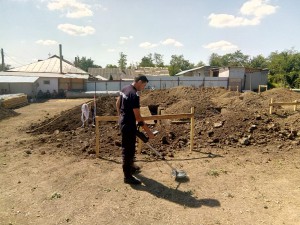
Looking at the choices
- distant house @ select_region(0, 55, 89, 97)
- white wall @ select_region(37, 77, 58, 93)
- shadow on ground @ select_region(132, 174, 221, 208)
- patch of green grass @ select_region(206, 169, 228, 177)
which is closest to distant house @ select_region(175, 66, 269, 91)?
distant house @ select_region(0, 55, 89, 97)

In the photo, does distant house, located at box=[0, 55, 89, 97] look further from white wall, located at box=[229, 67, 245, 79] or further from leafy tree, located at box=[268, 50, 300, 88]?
leafy tree, located at box=[268, 50, 300, 88]

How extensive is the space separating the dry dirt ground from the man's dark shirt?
1.33 metres

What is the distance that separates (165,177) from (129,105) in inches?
73.2

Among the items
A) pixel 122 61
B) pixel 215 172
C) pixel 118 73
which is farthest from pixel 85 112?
pixel 122 61

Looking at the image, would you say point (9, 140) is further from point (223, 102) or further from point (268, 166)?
point (223, 102)

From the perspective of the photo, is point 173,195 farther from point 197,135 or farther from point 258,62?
point 258,62

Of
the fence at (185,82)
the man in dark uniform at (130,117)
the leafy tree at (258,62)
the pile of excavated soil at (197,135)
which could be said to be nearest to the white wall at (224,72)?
the fence at (185,82)

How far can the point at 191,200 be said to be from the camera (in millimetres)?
4625

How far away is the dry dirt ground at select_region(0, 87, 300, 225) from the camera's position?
4168 mm

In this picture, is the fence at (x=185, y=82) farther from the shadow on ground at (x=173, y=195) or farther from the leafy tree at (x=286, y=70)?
the shadow on ground at (x=173, y=195)

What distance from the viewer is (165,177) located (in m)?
5.59

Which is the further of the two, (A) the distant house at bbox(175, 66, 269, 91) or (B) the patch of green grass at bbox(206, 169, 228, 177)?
(A) the distant house at bbox(175, 66, 269, 91)

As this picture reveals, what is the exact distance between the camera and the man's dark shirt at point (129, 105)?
488 cm

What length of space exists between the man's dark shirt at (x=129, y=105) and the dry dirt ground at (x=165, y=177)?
4.36 ft
